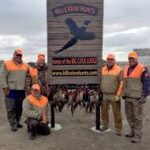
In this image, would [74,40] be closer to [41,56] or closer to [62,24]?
[62,24]

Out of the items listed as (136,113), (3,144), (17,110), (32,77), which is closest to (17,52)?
(32,77)

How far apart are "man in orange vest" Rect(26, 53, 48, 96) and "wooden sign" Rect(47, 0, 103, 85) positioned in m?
0.17

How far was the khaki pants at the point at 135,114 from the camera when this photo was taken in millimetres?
10320

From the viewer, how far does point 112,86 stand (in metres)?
10.7

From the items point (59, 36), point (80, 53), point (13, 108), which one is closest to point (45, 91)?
point (13, 108)

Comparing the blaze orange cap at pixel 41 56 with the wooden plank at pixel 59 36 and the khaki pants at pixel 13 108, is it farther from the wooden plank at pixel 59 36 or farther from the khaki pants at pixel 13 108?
the khaki pants at pixel 13 108

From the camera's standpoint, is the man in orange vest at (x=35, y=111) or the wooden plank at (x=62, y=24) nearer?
the man in orange vest at (x=35, y=111)

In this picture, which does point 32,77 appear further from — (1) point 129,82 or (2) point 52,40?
(1) point 129,82

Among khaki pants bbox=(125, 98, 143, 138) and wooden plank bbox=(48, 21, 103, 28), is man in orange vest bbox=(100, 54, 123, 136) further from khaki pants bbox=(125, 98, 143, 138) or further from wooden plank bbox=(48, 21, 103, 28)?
wooden plank bbox=(48, 21, 103, 28)

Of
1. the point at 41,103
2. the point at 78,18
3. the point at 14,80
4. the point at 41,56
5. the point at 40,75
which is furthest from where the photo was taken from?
the point at 40,75

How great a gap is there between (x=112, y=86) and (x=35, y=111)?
2053mm

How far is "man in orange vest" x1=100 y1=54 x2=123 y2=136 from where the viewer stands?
10.7 meters

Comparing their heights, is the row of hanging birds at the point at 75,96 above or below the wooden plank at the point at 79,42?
below

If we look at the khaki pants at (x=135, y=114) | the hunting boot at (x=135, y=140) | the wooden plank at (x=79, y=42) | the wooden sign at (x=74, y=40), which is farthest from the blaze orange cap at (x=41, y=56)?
the hunting boot at (x=135, y=140)
